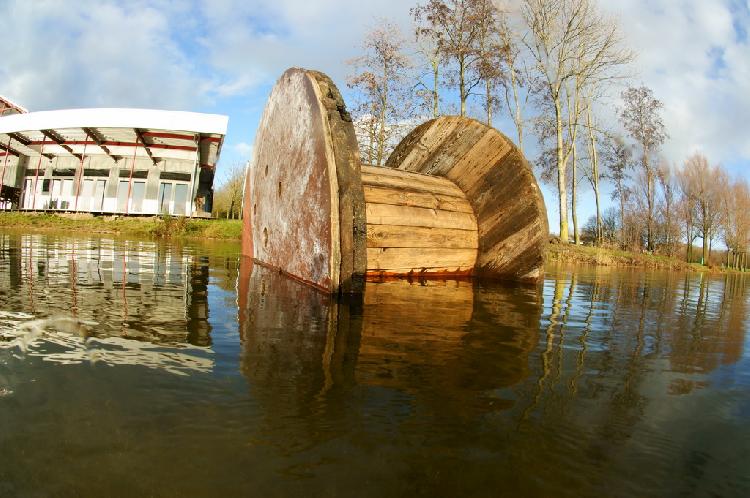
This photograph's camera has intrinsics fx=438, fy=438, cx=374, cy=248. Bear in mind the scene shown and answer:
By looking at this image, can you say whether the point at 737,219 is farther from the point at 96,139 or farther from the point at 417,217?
the point at 96,139

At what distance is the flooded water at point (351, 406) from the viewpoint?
3.01ft

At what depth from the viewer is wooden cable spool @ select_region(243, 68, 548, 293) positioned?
3.37 meters

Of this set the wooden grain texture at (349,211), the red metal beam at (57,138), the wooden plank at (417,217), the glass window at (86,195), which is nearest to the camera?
the wooden grain texture at (349,211)

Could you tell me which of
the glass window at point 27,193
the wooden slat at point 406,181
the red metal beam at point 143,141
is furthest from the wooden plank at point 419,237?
the glass window at point 27,193

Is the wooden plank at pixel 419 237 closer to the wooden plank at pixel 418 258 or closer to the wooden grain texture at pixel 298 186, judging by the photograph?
the wooden plank at pixel 418 258

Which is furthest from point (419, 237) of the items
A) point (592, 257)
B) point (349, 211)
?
point (592, 257)

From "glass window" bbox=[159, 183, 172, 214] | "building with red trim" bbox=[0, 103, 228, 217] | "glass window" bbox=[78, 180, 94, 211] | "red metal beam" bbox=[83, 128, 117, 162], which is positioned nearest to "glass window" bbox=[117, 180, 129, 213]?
"building with red trim" bbox=[0, 103, 228, 217]

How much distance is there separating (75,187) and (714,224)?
44515 millimetres

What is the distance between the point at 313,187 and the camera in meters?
3.65

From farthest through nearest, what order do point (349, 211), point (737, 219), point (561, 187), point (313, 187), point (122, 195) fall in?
point (737, 219) → point (122, 195) → point (561, 187) → point (313, 187) → point (349, 211)

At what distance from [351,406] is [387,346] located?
74cm

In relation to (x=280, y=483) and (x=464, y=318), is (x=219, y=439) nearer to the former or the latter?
(x=280, y=483)

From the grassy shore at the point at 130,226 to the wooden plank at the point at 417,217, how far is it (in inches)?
550

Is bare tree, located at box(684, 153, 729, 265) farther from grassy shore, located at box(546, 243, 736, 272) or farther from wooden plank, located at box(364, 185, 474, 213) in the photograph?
wooden plank, located at box(364, 185, 474, 213)
